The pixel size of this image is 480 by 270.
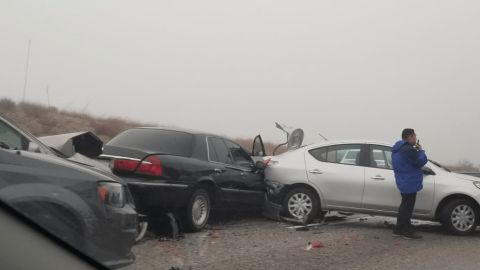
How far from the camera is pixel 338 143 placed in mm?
10031

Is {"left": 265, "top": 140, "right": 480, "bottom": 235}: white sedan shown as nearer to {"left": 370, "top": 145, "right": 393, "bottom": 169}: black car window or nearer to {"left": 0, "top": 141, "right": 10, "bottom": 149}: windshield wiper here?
{"left": 370, "top": 145, "right": 393, "bottom": 169}: black car window

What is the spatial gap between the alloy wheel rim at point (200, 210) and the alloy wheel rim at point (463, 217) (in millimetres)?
4160

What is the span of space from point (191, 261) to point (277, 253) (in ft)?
4.29

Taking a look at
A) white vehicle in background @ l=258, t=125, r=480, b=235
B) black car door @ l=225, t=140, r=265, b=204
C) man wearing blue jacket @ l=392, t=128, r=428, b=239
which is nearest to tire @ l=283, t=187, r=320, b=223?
white vehicle in background @ l=258, t=125, r=480, b=235

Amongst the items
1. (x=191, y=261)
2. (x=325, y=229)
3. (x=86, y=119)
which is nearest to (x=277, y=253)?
(x=191, y=261)

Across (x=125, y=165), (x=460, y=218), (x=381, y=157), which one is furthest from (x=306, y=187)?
(x=125, y=165)

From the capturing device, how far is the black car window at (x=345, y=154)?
9852 mm

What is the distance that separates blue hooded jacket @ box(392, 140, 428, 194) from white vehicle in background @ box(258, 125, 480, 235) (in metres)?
0.58

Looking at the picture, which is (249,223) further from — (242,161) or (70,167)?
(70,167)

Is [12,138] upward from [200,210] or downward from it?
upward

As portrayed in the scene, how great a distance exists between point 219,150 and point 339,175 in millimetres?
2179

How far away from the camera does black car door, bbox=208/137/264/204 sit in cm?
894

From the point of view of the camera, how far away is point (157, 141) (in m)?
8.32

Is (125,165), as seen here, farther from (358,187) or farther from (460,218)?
(460,218)
